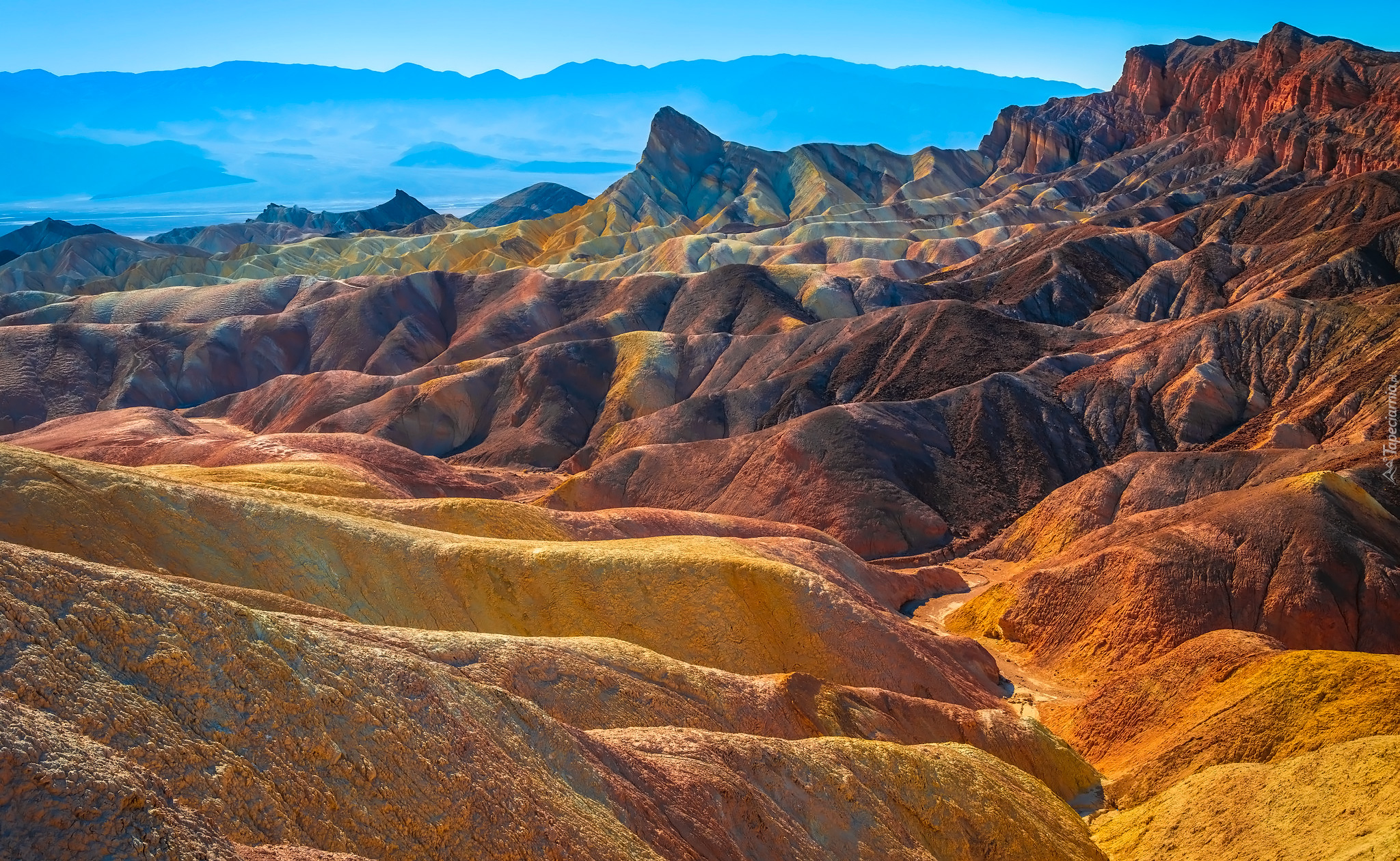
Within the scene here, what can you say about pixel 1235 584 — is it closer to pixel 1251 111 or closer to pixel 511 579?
pixel 511 579

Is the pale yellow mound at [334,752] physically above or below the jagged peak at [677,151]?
below

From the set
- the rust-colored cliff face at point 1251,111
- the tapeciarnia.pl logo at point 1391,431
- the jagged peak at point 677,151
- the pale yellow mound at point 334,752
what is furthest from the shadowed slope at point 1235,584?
the jagged peak at point 677,151

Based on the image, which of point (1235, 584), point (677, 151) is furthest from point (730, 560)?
point (677, 151)

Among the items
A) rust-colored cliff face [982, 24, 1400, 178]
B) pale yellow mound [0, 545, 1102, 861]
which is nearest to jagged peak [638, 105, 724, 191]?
rust-colored cliff face [982, 24, 1400, 178]

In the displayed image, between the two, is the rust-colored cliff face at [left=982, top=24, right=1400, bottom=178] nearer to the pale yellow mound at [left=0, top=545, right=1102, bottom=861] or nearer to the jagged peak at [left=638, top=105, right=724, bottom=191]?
the jagged peak at [left=638, top=105, right=724, bottom=191]

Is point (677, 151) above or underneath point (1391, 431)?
above

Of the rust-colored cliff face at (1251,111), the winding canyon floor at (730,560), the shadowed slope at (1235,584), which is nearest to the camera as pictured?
the winding canyon floor at (730,560)

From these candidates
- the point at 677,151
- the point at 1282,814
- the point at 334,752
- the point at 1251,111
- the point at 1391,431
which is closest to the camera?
the point at 334,752

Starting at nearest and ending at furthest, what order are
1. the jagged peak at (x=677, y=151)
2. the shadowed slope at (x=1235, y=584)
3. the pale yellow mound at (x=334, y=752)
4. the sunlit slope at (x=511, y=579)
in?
the pale yellow mound at (x=334, y=752) → the sunlit slope at (x=511, y=579) → the shadowed slope at (x=1235, y=584) → the jagged peak at (x=677, y=151)

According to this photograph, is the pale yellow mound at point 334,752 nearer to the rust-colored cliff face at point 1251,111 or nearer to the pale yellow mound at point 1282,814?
the pale yellow mound at point 1282,814

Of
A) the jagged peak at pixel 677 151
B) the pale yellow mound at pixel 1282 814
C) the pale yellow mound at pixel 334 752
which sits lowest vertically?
the pale yellow mound at pixel 1282 814
